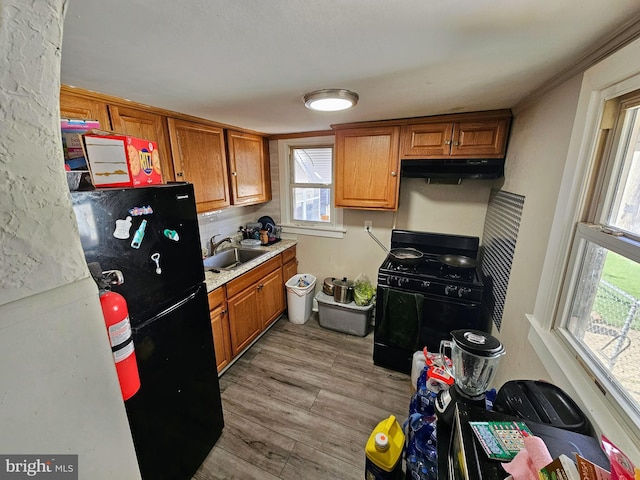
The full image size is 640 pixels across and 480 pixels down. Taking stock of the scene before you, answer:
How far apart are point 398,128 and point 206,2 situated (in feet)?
5.94

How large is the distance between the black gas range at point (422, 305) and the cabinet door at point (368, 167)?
0.62 meters

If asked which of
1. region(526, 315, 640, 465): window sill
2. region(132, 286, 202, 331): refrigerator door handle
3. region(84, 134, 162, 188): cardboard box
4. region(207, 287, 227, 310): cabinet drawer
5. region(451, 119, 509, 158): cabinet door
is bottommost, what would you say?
region(207, 287, 227, 310): cabinet drawer

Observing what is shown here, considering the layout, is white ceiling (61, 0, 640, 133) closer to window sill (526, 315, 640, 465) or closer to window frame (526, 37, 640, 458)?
window frame (526, 37, 640, 458)

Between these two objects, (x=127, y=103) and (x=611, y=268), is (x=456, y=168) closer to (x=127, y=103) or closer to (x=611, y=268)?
(x=611, y=268)

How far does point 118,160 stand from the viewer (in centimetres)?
110

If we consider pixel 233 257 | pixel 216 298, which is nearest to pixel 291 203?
pixel 233 257

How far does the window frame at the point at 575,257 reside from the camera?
30.7 inches

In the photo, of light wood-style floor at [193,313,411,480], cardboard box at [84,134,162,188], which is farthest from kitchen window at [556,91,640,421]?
cardboard box at [84,134,162,188]

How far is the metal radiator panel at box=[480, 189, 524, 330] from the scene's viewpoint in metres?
1.66

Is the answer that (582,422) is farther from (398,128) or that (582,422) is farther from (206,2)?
(398,128)

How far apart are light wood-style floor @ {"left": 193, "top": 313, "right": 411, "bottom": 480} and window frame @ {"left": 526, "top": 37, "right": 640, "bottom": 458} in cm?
123

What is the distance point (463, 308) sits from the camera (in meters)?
2.03

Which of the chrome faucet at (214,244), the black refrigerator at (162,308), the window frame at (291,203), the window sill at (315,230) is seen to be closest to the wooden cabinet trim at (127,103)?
the black refrigerator at (162,308)

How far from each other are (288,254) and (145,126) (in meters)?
1.83
